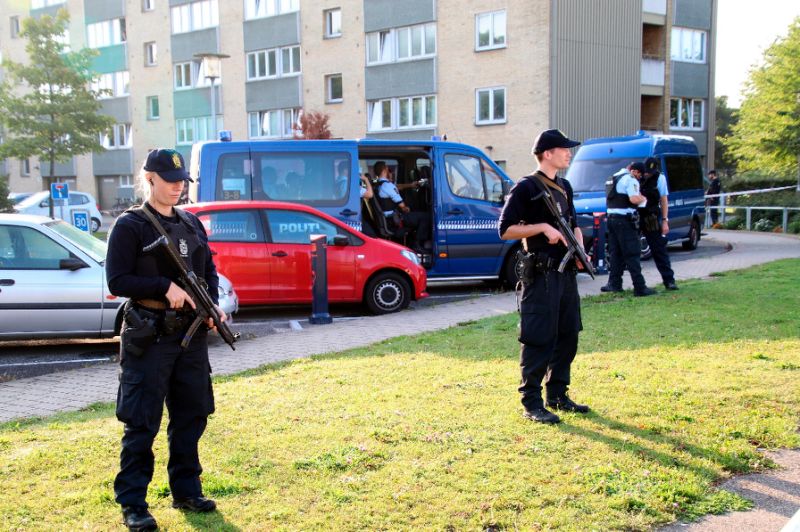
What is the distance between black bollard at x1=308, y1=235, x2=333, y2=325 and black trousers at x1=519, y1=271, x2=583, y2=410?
→ 5.51m

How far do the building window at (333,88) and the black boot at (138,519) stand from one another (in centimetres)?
3378

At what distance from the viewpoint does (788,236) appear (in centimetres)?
2323

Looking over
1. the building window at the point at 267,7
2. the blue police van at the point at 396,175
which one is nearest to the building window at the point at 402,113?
the building window at the point at 267,7

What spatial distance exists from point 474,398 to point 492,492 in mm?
1813

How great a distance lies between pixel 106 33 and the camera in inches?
1828

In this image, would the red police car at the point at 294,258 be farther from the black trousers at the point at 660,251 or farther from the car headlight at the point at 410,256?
the black trousers at the point at 660,251

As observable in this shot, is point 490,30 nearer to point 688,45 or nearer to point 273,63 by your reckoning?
point 688,45

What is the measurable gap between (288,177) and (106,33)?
129ft

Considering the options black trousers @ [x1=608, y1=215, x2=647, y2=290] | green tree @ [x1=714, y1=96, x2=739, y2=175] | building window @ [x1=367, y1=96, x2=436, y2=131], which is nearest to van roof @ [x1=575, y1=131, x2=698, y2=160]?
black trousers @ [x1=608, y1=215, x2=647, y2=290]

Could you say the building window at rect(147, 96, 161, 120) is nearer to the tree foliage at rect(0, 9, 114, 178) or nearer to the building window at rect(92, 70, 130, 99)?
the building window at rect(92, 70, 130, 99)

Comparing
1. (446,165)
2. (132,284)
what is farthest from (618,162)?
(132,284)

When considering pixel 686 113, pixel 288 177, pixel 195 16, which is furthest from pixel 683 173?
pixel 195 16

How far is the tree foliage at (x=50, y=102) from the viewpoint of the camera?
3297cm

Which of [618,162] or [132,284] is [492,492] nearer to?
[132,284]
